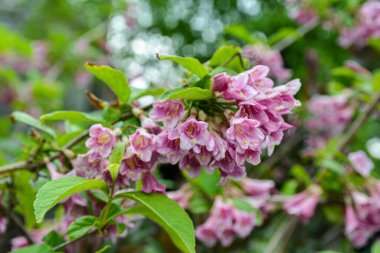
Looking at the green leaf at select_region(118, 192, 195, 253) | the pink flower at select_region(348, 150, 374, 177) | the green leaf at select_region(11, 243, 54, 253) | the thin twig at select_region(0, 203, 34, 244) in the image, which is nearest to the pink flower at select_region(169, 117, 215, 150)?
the green leaf at select_region(118, 192, 195, 253)

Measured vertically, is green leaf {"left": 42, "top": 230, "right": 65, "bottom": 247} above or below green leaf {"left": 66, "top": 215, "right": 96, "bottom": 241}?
below

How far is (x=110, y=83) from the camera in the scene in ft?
2.85

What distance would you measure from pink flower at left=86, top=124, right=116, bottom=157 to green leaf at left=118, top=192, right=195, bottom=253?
83 millimetres

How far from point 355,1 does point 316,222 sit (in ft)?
3.33

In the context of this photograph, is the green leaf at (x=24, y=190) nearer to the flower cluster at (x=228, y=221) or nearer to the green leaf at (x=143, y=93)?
the green leaf at (x=143, y=93)

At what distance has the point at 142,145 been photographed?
2.41 feet

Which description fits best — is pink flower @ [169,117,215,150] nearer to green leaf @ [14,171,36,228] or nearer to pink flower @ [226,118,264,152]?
pink flower @ [226,118,264,152]

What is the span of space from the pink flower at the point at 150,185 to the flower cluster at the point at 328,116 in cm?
125

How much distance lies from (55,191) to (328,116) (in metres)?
1.51

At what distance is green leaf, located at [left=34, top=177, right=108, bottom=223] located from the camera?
622 mm

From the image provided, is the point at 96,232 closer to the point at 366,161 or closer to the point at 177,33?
the point at 366,161

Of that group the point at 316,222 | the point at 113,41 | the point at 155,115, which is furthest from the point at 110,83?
the point at 113,41

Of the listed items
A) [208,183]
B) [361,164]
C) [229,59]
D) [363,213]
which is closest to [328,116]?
[361,164]

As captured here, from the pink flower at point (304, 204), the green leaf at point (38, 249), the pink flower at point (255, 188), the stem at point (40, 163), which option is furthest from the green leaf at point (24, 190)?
the pink flower at point (304, 204)
